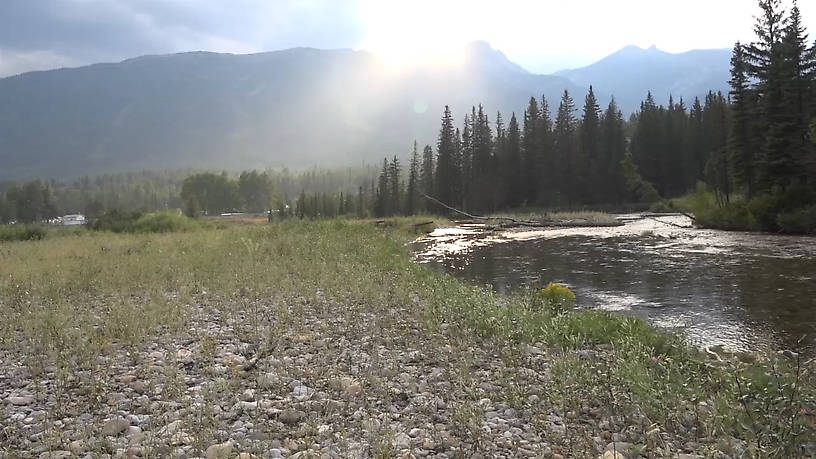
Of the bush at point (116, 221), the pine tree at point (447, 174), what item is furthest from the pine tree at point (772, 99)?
the pine tree at point (447, 174)

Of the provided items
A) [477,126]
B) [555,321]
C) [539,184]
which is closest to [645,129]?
[539,184]

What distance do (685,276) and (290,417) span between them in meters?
16.3

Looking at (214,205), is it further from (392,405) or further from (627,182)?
(392,405)

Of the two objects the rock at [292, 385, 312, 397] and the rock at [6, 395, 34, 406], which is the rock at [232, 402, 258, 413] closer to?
the rock at [292, 385, 312, 397]

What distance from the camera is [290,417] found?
507 cm

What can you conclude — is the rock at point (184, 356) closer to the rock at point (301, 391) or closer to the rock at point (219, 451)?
the rock at point (301, 391)

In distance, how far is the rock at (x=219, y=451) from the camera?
4.18 meters

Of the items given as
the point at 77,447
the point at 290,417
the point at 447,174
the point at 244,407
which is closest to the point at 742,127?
the point at 290,417

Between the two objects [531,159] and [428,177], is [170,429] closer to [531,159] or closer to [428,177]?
[531,159]

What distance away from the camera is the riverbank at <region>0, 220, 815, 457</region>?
15.0ft

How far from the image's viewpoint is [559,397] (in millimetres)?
5402

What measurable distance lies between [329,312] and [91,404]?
4.95 m

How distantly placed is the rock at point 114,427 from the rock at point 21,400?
141 cm

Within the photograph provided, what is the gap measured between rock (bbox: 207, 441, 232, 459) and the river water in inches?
293
